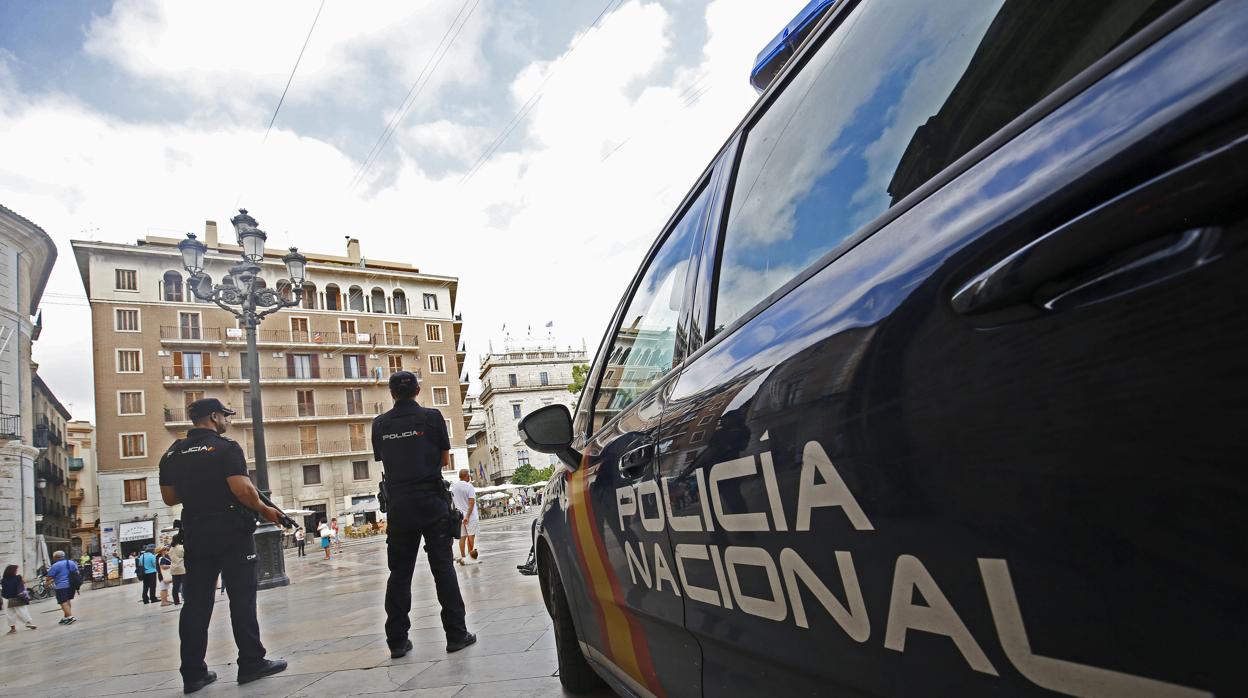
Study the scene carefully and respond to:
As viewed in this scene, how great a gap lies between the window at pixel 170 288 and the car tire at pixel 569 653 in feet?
156

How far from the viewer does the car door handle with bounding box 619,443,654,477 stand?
151cm

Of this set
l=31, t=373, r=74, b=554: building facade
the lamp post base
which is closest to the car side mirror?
the lamp post base

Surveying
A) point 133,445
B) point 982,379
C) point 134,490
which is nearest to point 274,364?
point 133,445

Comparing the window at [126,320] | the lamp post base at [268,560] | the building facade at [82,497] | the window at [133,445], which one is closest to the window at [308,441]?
the window at [133,445]

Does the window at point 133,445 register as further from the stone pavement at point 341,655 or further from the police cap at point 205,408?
the police cap at point 205,408

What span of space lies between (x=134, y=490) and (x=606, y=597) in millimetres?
45117

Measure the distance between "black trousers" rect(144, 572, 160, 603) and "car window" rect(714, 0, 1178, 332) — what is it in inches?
694

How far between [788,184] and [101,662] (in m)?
6.99

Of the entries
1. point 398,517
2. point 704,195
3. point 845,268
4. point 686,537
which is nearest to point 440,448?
point 398,517

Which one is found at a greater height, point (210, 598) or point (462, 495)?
point (462, 495)

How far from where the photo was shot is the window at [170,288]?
4194 cm

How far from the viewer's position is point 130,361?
39844 millimetres

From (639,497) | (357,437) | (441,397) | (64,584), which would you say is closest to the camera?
(639,497)

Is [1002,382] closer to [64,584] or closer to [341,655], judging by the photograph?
[341,655]
